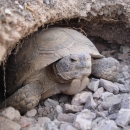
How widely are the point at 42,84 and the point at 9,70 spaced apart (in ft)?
1.28

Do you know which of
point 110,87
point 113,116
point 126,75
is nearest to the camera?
point 113,116

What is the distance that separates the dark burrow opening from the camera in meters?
2.74

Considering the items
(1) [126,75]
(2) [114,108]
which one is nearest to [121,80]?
(1) [126,75]

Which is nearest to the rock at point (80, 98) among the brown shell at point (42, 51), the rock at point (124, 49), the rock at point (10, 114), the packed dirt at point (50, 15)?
the brown shell at point (42, 51)

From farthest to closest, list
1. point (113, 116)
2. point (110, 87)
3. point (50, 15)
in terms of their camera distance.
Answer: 1. point (110, 87)
2. point (50, 15)
3. point (113, 116)

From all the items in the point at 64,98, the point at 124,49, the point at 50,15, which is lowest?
the point at 64,98

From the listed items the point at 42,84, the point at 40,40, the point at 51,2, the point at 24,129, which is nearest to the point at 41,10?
the point at 51,2

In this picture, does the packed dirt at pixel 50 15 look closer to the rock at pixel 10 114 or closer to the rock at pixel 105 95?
the rock at pixel 10 114

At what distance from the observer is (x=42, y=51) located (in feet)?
7.18

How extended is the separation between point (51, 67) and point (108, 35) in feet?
3.31

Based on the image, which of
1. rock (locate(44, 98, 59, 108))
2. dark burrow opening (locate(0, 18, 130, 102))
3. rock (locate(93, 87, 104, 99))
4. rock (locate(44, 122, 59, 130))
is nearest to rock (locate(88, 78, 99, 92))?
rock (locate(93, 87, 104, 99))

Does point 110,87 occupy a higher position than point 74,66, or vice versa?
point 74,66

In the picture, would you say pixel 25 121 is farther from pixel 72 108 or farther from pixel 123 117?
pixel 123 117

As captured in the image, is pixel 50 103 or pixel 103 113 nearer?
pixel 103 113
